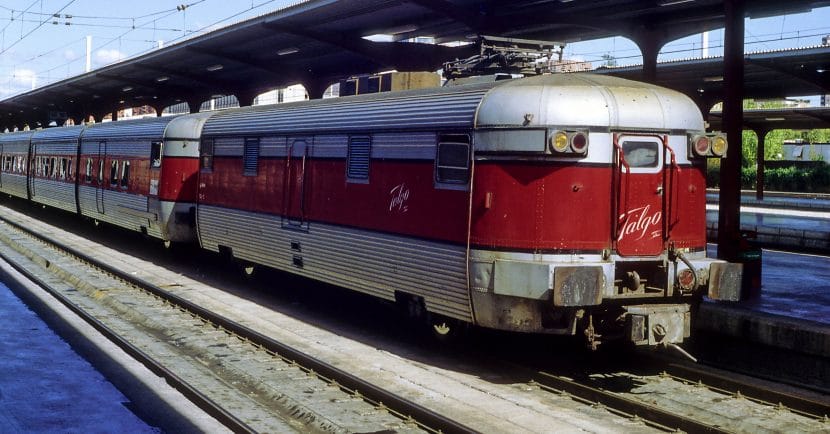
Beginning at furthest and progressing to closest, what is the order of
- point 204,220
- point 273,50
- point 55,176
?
1. point 55,176
2. point 273,50
3. point 204,220

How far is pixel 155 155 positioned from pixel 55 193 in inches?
456

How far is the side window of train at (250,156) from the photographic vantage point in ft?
47.3

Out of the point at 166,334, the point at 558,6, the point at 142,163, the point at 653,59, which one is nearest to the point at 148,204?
the point at 142,163

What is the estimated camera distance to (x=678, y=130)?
30.9ft

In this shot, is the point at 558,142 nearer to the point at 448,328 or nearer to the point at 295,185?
the point at 448,328

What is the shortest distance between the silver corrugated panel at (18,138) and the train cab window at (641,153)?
29654mm

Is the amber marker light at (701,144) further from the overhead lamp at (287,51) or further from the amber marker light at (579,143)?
the overhead lamp at (287,51)

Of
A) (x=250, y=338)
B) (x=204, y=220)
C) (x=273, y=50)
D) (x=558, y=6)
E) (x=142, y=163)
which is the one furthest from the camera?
(x=273, y=50)

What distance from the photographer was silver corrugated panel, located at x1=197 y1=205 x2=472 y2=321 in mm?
9609

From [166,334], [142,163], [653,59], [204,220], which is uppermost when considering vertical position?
[653,59]

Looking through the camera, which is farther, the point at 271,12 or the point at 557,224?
the point at 271,12

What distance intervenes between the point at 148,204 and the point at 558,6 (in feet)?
33.4

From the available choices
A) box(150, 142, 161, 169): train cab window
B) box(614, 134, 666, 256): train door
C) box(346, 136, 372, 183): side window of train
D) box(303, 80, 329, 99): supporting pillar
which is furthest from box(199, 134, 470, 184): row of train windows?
box(303, 80, 329, 99): supporting pillar

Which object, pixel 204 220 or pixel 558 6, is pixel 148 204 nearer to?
pixel 204 220
